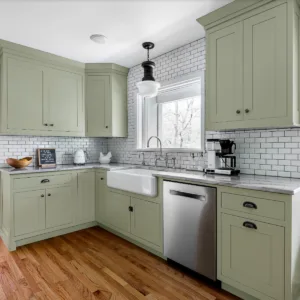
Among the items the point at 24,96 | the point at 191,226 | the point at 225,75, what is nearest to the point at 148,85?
the point at 225,75

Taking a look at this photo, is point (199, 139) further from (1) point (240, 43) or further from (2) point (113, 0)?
(2) point (113, 0)

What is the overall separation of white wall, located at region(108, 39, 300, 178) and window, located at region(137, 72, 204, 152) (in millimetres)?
145

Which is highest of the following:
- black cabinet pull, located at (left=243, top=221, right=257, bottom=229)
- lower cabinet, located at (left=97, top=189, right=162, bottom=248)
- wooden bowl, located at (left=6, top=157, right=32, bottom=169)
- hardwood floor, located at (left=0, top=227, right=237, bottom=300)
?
wooden bowl, located at (left=6, top=157, right=32, bottom=169)

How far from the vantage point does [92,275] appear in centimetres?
225

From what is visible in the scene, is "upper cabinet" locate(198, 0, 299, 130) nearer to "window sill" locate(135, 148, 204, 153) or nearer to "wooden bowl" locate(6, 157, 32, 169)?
"window sill" locate(135, 148, 204, 153)

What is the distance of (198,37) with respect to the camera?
2852mm

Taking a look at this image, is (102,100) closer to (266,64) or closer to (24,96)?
(24,96)

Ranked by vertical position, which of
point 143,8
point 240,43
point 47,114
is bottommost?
point 47,114

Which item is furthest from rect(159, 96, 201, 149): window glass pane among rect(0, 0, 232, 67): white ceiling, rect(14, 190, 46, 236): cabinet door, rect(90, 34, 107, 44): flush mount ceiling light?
rect(14, 190, 46, 236): cabinet door

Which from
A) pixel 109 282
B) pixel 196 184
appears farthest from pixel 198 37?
pixel 109 282

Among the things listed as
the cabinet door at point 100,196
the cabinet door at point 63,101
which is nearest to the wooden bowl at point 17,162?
the cabinet door at point 63,101

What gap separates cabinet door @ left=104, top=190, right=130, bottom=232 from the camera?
300cm

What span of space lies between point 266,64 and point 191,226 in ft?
5.16

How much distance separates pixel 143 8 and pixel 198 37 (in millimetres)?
897
